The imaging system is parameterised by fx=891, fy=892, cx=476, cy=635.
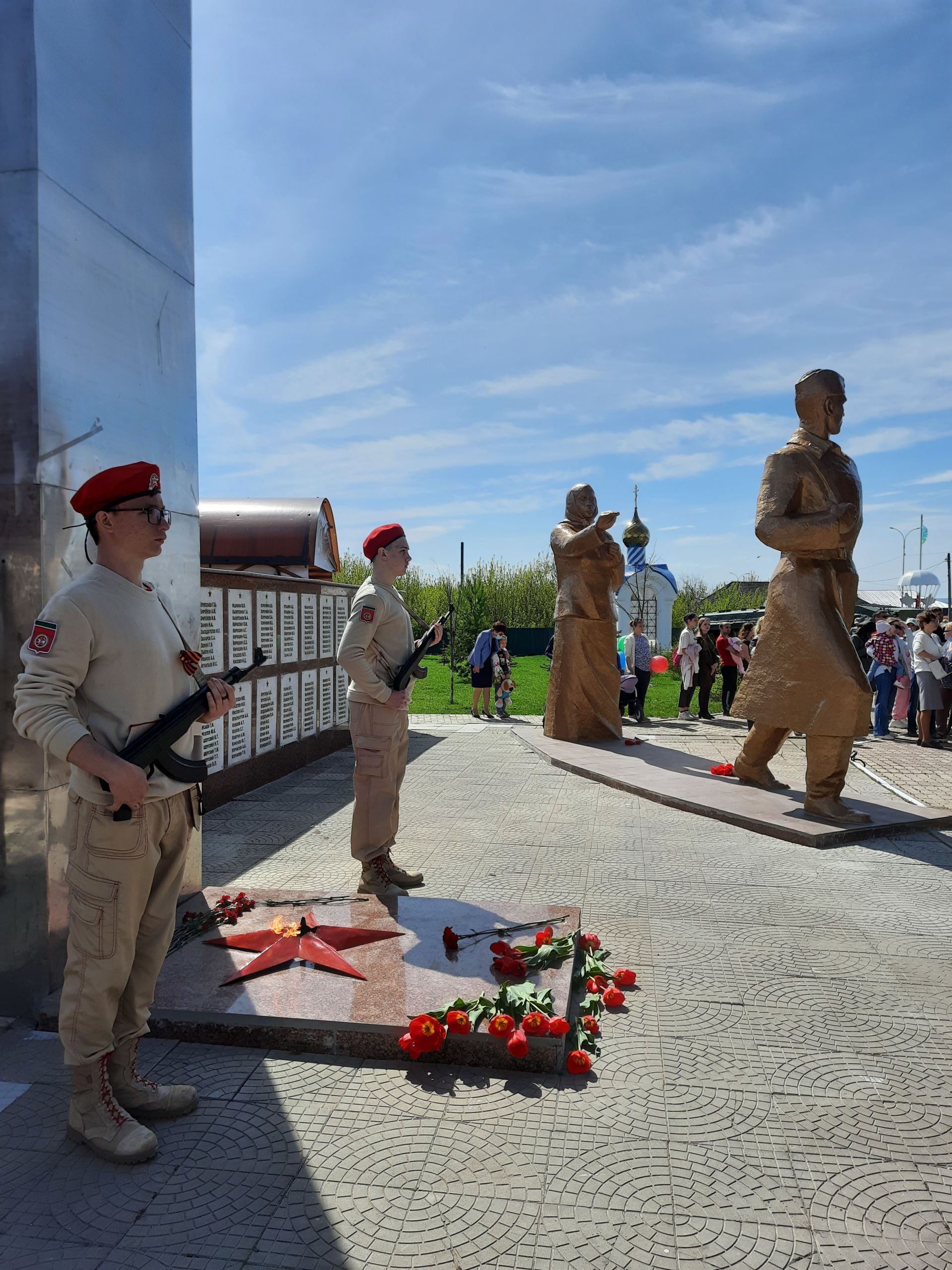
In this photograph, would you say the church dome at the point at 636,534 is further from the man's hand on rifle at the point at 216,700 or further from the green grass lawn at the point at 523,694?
the man's hand on rifle at the point at 216,700

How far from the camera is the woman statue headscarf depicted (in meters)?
10.8

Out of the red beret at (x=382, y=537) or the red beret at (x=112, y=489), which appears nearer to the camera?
the red beret at (x=112, y=489)

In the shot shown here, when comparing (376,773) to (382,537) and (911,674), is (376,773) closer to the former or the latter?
(382,537)

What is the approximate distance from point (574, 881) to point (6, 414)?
384 centimetres

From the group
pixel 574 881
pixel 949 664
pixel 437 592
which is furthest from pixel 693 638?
pixel 437 592

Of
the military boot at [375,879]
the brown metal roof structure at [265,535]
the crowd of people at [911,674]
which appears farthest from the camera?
the brown metal roof structure at [265,535]

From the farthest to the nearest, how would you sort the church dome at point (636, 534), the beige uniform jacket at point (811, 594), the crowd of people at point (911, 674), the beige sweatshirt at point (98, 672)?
the church dome at point (636, 534) < the crowd of people at point (911, 674) < the beige uniform jacket at point (811, 594) < the beige sweatshirt at point (98, 672)

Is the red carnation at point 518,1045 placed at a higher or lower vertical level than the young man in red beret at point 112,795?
lower

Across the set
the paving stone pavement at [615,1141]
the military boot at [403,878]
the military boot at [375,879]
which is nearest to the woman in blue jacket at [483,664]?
the military boot at [403,878]

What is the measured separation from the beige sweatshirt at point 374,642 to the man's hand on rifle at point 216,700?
1.70 meters

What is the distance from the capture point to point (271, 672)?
8.84 metres

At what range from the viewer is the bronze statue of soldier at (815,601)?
21.4 feet

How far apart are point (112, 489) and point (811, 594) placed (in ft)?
18.0

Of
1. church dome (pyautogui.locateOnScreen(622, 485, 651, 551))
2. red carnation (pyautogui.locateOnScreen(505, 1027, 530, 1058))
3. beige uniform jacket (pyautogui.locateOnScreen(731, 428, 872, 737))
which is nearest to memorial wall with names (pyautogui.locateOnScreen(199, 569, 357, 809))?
beige uniform jacket (pyautogui.locateOnScreen(731, 428, 872, 737))
